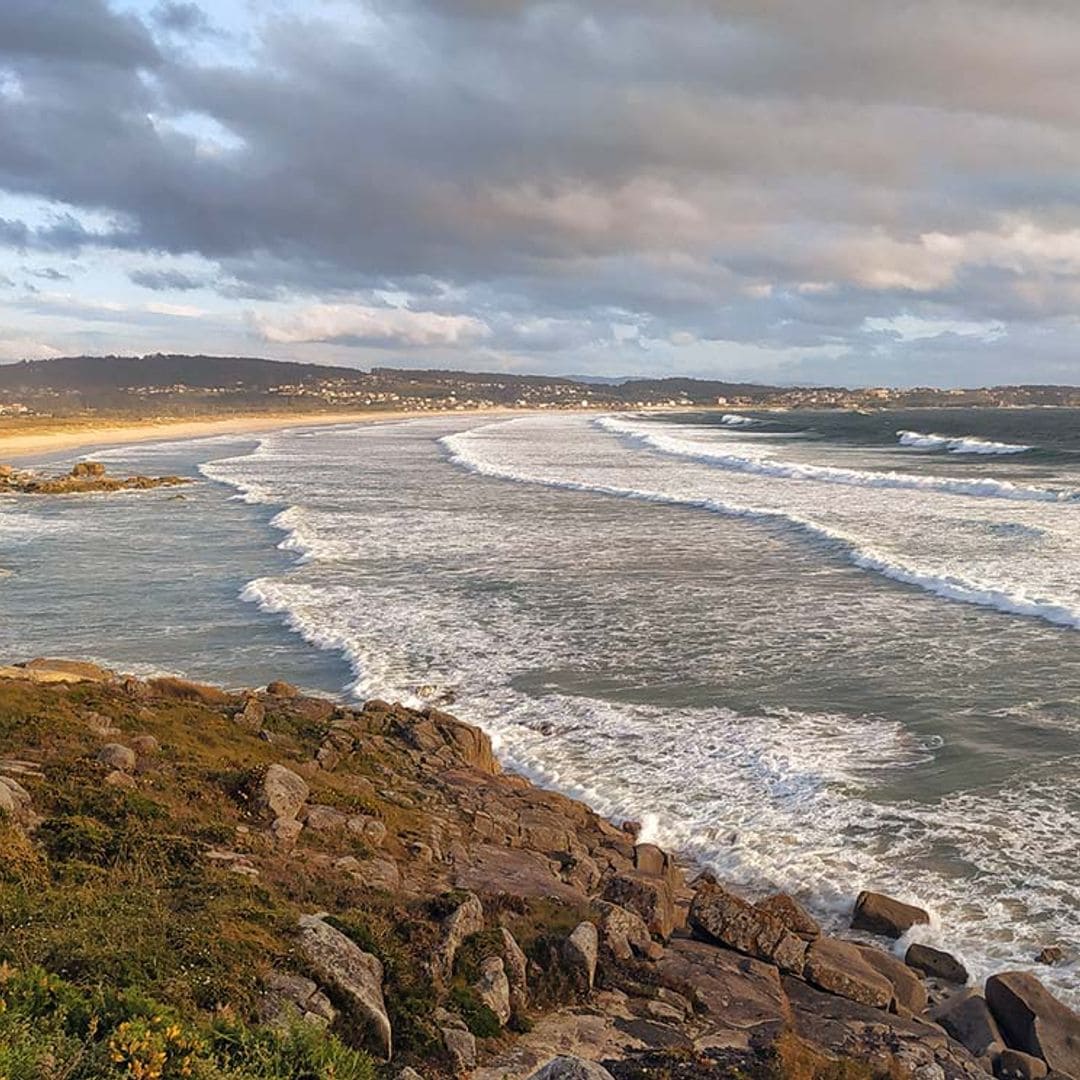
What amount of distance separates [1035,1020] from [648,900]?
3147 mm

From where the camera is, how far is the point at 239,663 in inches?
741

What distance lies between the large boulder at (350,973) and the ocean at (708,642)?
518cm

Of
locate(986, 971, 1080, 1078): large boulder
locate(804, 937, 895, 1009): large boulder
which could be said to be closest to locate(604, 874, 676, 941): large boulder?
locate(804, 937, 895, 1009): large boulder

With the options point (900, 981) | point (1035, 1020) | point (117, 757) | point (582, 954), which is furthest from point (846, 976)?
point (117, 757)

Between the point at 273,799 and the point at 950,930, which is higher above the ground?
the point at 273,799

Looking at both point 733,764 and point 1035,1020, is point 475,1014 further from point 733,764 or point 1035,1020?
point 733,764

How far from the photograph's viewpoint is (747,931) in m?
8.88

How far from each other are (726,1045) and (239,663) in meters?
13.4

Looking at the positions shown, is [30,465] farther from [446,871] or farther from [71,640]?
[446,871]

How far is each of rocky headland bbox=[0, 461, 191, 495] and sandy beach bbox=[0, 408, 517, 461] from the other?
2229 centimetres

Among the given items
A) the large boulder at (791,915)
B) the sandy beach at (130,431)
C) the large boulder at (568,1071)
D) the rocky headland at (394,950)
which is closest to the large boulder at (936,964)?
the rocky headland at (394,950)

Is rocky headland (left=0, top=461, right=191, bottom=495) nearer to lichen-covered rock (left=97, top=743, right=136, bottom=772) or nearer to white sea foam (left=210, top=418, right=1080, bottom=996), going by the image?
white sea foam (left=210, top=418, right=1080, bottom=996)

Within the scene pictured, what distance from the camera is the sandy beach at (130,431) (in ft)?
274

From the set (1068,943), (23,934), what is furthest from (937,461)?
(23,934)
